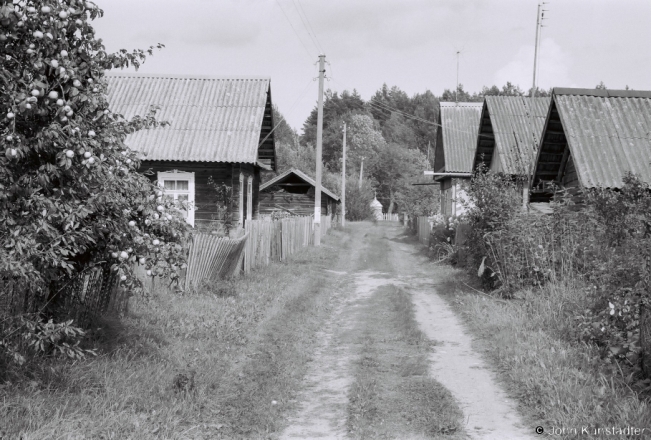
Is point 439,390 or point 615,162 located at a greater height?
point 615,162

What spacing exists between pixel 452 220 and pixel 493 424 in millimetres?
14688

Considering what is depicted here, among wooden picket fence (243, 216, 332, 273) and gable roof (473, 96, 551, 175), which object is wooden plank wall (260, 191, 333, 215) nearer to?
wooden picket fence (243, 216, 332, 273)

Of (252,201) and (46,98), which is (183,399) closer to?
(46,98)

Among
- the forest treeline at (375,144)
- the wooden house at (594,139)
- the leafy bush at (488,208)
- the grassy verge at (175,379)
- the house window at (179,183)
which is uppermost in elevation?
the forest treeline at (375,144)

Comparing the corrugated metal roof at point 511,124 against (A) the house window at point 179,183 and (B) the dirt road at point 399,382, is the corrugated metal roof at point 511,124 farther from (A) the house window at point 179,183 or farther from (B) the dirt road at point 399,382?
(B) the dirt road at point 399,382

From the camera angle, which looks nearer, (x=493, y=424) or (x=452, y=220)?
(x=493, y=424)

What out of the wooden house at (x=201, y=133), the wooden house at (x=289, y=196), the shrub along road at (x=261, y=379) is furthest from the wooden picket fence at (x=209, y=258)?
the wooden house at (x=289, y=196)

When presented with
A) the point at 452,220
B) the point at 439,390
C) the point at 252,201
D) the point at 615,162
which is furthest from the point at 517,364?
the point at 252,201

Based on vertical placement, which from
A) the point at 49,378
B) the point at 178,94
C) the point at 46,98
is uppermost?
the point at 178,94

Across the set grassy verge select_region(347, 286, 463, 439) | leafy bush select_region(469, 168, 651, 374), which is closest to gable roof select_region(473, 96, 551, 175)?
leafy bush select_region(469, 168, 651, 374)

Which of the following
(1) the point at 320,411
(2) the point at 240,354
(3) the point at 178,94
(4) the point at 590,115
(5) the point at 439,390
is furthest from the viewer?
(3) the point at 178,94

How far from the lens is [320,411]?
5.55 m

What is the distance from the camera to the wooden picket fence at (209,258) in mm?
10297

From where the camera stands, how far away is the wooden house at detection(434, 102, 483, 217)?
28281 mm
